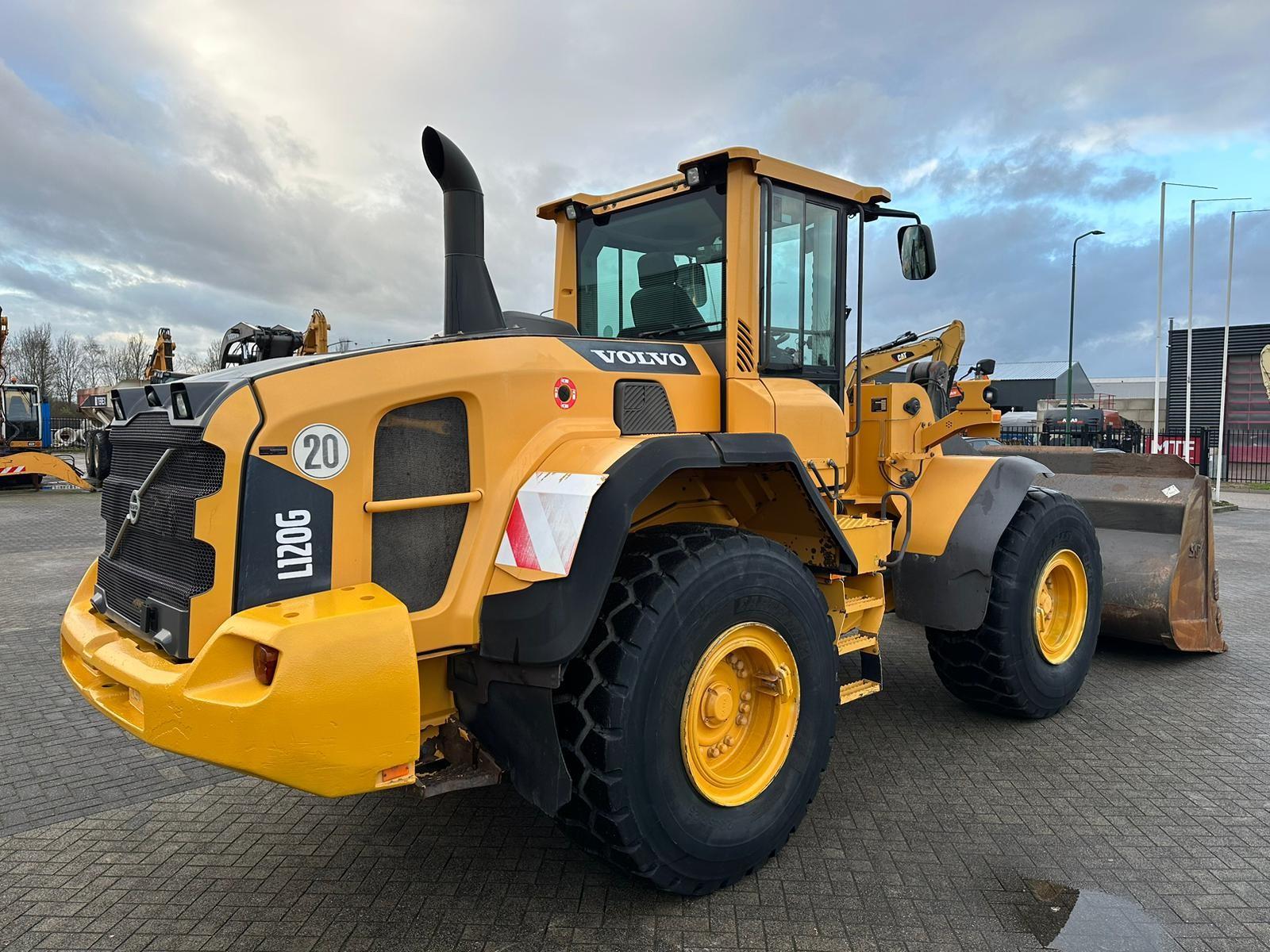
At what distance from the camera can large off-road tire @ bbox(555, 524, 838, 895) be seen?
8.95 feet

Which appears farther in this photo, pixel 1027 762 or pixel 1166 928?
pixel 1027 762

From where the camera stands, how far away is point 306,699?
2.32 meters

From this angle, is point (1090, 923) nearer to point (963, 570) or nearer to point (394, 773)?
point (963, 570)

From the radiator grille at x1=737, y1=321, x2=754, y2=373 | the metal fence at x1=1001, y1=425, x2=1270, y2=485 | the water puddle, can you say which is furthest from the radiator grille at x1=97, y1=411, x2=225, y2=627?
the metal fence at x1=1001, y1=425, x2=1270, y2=485

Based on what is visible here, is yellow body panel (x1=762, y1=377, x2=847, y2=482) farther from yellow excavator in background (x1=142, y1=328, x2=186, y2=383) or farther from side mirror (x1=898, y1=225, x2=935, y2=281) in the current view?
yellow excavator in background (x1=142, y1=328, x2=186, y2=383)

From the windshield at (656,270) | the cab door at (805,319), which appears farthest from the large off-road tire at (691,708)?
the windshield at (656,270)

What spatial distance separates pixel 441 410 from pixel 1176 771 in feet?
12.4

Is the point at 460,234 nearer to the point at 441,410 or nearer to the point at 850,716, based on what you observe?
the point at 441,410

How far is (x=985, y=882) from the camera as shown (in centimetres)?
311

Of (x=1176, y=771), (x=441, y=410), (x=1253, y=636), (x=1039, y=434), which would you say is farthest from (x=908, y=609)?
(x=1039, y=434)

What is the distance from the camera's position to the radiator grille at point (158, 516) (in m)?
2.63

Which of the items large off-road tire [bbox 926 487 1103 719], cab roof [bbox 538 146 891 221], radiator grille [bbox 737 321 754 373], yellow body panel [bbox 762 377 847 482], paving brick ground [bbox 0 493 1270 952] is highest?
cab roof [bbox 538 146 891 221]

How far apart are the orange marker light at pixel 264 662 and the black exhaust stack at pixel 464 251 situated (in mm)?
1539

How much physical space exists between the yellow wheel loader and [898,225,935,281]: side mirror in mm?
588
